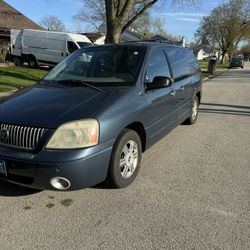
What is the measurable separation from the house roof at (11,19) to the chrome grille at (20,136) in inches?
1074

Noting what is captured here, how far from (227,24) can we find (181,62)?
224 feet

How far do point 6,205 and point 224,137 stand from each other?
4.55 meters

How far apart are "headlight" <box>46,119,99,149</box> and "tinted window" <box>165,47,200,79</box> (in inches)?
103

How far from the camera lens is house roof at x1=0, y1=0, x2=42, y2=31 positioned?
29969 millimetres

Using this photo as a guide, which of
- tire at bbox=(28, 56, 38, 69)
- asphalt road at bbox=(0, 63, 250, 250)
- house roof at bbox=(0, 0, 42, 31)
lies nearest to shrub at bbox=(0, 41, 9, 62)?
house roof at bbox=(0, 0, 42, 31)

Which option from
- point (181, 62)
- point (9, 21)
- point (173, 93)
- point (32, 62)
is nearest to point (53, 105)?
point (173, 93)

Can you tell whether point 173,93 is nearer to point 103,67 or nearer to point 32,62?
point 103,67

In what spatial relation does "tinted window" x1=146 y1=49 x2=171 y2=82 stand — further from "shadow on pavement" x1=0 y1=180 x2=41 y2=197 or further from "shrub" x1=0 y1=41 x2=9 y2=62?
"shrub" x1=0 y1=41 x2=9 y2=62

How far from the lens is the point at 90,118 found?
3.82 metres

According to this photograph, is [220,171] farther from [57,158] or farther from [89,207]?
[57,158]

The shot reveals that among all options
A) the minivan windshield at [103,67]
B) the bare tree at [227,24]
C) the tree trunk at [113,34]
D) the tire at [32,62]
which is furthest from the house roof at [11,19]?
the bare tree at [227,24]

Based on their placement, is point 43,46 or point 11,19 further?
point 11,19

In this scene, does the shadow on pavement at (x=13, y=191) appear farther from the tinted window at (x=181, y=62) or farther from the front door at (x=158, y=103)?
the tinted window at (x=181, y=62)

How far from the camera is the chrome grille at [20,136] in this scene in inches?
147
